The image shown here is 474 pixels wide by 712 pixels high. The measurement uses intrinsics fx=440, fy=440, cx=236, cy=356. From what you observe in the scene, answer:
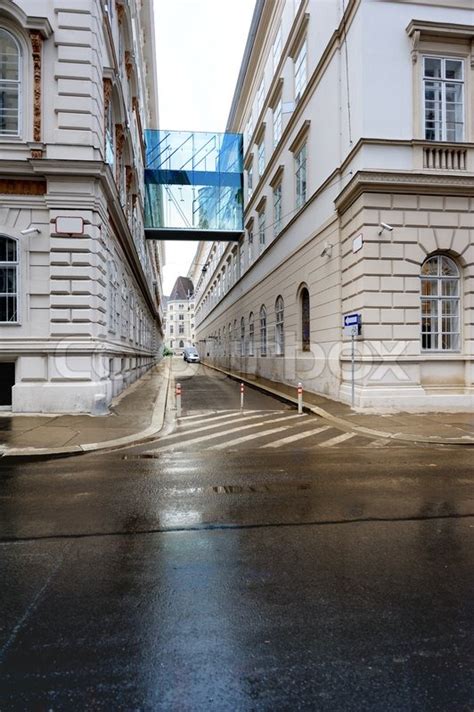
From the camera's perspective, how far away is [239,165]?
34781mm

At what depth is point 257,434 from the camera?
985 centimetres

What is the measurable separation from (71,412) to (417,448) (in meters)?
8.52

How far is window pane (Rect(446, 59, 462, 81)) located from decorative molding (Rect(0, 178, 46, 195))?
41.3 feet

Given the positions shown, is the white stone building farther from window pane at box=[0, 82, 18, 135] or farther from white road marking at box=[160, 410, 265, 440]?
white road marking at box=[160, 410, 265, 440]

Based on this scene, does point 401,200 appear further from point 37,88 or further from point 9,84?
point 9,84

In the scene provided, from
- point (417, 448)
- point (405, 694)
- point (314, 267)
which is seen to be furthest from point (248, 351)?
point (405, 694)

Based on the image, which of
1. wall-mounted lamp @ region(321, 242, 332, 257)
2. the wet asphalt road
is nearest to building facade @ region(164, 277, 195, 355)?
wall-mounted lamp @ region(321, 242, 332, 257)

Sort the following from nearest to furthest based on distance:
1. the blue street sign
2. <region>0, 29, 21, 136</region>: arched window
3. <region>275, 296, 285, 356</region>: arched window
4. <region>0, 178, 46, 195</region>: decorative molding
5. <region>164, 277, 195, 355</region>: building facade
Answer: <region>0, 178, 46, 195</region>: decorative molding
<region>0, 29, 21, 136</region>: arched window
the blue street sign
<region>275, 296, 285, 356</region>: arched window
<region>164, 277, 195, 355</region>: building facade

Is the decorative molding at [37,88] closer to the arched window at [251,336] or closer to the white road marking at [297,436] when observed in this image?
the white road marking at [297,436]

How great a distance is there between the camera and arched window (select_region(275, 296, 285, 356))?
2241 cm

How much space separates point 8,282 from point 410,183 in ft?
38.6

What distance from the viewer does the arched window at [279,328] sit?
22.4 meters

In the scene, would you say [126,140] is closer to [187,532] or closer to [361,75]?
[361,75]

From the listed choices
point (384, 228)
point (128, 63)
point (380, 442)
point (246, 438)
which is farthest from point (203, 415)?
point (128, 63)
